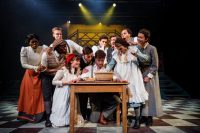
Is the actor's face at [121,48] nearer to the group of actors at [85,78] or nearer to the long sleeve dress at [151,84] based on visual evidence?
the group of actors at [85,78]

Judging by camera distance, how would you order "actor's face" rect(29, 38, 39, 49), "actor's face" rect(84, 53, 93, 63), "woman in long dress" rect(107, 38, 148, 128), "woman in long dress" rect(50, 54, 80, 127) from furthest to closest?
1. "actor's face" rect(84, 53, 93, 63)
2. "actor's face" rect(29, 38, 39, 49)
3. "woman in long dress" rect(50, 54, 80, 127)
4. "woman in long dress" rect(107, 38, 148, 128)

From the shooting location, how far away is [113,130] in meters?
2.86

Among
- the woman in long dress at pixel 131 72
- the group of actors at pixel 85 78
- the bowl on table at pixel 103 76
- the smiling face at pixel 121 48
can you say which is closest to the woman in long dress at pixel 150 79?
the group of actors at pixel 85 78

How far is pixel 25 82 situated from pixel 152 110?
212 cm

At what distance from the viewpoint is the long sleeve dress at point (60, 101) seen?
3.12 meters

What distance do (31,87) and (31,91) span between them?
0.22 feet

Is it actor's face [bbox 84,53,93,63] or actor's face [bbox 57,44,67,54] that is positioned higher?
actor's face [bbox 57,44,67,54]

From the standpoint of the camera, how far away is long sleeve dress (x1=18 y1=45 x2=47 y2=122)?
3.52 m

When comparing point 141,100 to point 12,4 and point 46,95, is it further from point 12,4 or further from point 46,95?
point 12,4

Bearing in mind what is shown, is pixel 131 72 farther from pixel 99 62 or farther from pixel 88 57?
pixel 88 57

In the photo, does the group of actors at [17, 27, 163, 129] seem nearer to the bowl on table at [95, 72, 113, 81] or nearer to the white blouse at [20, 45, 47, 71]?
the white blouse at [20, 45, 47, 71]

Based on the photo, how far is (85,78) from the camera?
9.88 ft

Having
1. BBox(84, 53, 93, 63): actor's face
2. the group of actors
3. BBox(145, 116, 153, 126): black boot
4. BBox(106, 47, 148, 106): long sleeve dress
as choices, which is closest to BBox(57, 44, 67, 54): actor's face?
the group of actors

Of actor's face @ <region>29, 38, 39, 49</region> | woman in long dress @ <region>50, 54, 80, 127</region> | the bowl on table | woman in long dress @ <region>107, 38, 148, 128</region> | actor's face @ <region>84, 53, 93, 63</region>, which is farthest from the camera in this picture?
actor's face @ <region>84, 53, 93, 63</region>
